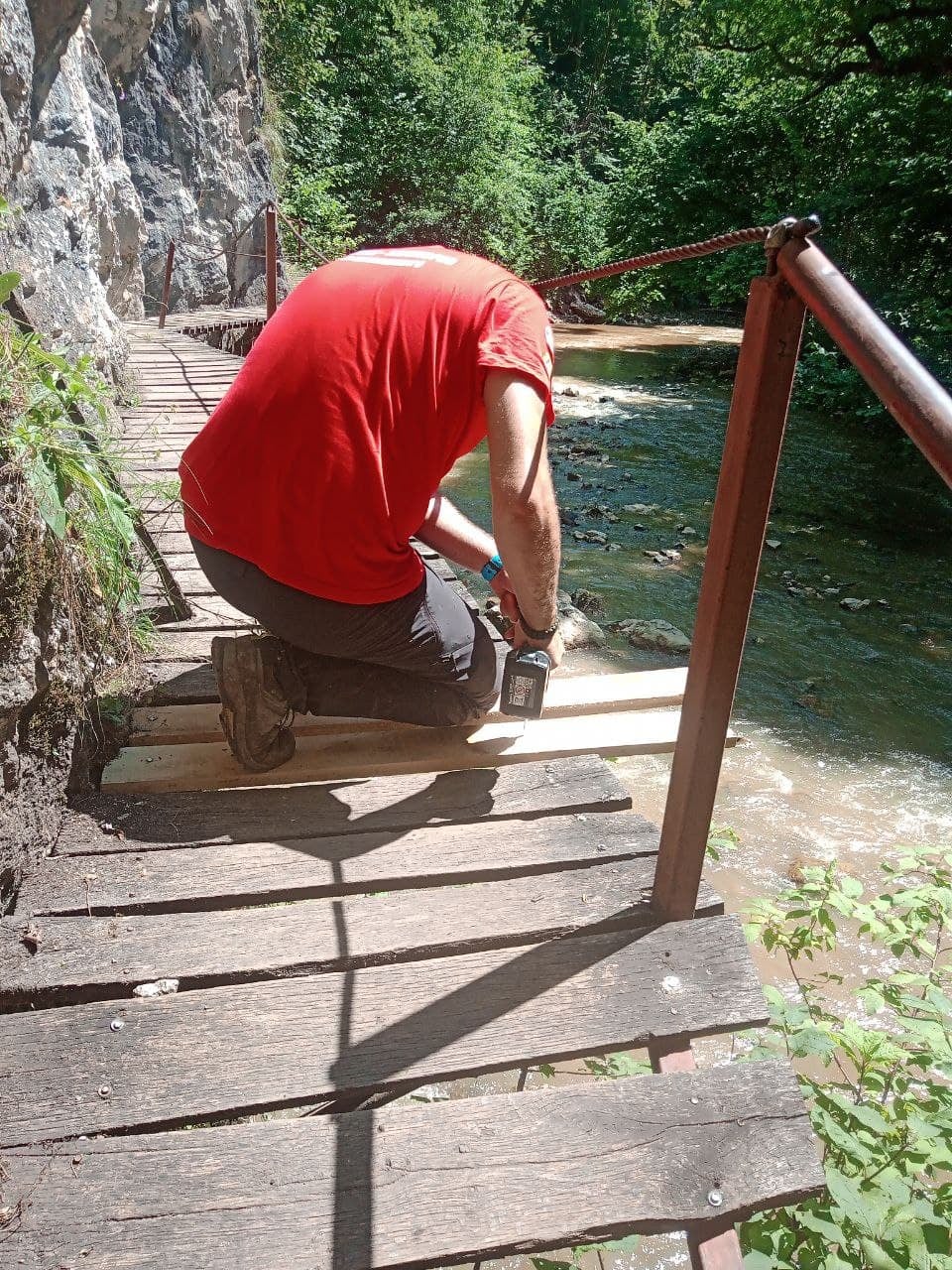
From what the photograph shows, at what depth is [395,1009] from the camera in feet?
5.30

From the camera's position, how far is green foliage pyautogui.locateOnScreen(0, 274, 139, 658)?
1.81 meters

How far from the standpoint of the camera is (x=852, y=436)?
11070 millimetres

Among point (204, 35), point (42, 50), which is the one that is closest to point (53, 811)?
point (42, 50)

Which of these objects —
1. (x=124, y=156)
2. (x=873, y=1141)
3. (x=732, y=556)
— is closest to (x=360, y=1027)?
(x=732, y=556)

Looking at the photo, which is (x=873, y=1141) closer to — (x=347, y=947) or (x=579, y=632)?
(x=347, y=947)

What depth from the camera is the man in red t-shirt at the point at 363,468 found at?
1918mm

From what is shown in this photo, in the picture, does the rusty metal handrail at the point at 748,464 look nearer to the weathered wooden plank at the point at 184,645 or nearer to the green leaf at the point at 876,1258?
the green leaf at the point at 876,1258

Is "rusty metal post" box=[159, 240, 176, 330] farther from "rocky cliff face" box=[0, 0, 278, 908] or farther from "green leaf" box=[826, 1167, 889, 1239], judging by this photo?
"green leaf" box=[826, 1167, 889, 1239]

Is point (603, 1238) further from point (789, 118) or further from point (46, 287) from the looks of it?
point (789, 118)

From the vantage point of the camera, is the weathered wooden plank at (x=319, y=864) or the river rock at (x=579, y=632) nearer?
the weathered wooden plank at (x=319, y=864)

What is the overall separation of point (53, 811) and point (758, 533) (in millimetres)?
1444

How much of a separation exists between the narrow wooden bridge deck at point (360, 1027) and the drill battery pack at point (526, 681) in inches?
6.6

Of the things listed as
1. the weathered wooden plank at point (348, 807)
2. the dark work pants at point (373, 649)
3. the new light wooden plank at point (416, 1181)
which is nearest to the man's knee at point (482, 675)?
the dark work pants at point (373, 649)

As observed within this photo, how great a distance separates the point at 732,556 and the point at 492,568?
1.21m
